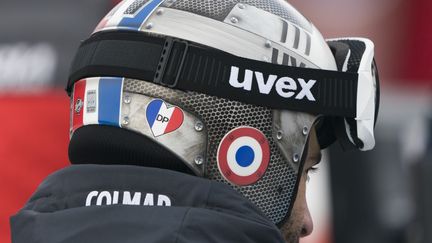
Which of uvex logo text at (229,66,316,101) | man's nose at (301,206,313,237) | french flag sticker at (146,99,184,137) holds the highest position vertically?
uvex logo text at (229,66,316,101)

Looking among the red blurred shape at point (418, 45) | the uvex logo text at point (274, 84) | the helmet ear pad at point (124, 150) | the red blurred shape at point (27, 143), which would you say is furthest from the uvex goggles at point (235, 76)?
the red blurred shape at point (418, 45)

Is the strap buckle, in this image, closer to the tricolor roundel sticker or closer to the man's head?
the man's head

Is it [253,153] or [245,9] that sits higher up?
[245,9]

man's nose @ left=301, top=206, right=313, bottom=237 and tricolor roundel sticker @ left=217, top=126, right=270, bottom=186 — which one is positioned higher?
tricolor roundel sticker @ left=217, top=126, right=270, bottom=186

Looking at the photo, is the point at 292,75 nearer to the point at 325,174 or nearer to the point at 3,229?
the point at 3,229

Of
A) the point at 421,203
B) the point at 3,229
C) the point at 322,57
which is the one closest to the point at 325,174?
the point at 421,203

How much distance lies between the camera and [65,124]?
15.9ft

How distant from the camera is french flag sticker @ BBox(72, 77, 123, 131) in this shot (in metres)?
2.22

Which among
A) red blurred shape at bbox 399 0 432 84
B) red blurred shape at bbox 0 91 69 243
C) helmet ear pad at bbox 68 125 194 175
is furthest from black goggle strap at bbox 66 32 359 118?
red blurred shape at bbox 399 0 432 84

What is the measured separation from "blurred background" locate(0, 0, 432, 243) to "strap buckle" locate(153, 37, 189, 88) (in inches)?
97.7

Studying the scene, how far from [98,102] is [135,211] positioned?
0.31m

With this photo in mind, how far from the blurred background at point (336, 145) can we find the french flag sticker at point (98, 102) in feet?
7.63

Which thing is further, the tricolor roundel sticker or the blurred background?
the blurred background

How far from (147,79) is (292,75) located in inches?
11.8
